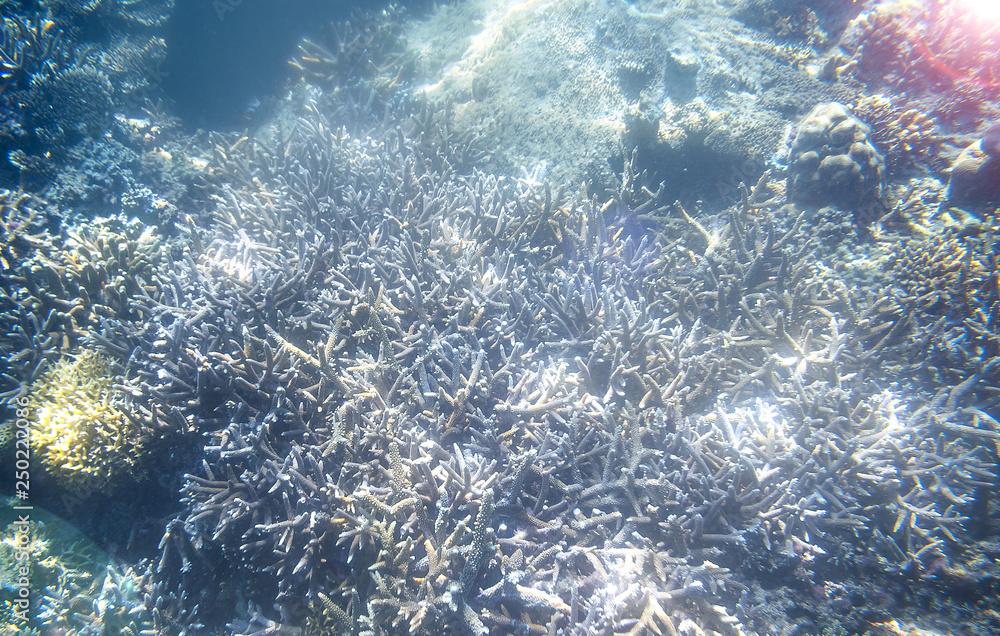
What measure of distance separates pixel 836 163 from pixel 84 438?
666 cm

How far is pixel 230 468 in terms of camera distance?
2.57 metres

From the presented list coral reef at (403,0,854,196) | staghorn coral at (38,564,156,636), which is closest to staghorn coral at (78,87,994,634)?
staghorn coral at (38,564,156,636)

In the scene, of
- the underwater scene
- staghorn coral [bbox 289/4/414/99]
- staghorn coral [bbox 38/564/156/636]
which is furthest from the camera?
staghorn coral [bbox 289/4/414/99]

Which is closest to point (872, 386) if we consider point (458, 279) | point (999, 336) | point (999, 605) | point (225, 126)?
point (999, 336)

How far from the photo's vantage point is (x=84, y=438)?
271cm

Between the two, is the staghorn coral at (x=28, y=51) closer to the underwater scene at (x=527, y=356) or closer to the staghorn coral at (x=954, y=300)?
the underwater scene at (x=527, y=356)

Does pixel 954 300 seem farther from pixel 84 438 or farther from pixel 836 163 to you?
pixel 84 438

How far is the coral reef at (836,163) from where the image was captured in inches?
159

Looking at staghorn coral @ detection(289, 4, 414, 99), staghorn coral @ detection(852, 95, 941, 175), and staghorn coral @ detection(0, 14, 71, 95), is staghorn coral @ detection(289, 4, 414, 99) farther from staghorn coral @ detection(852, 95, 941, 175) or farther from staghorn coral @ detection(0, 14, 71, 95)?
staghorn coral @ detection(852, 95, 941, 175)

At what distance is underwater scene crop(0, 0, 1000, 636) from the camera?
2.39m

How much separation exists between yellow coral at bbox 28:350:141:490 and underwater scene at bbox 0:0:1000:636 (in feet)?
0.07

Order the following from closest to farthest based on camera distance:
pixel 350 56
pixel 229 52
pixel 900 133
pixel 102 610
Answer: pixel 102 610 → pixel 900 133 → pixel 229 52 → pixel 350 56

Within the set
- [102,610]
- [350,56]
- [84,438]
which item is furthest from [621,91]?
[102,610]

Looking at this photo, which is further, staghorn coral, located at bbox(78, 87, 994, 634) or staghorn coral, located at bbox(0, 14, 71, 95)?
staghorn coral, located at bbox(0, 14, 71, 95)
